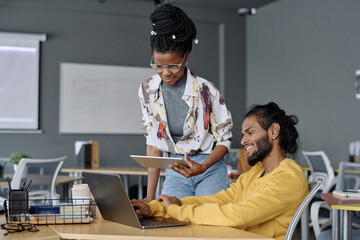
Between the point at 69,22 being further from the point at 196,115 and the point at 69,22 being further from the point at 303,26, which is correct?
the point at 196,115

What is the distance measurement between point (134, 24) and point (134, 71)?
70 cm

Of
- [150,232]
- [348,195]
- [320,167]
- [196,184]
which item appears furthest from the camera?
[320,167]

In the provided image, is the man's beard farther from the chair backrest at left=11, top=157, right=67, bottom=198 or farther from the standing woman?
the chair backrest at left=11, top=157, right=67, bottom=198

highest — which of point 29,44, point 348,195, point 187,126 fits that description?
point 29,44

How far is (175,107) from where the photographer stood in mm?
2416

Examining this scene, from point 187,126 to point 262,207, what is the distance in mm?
790

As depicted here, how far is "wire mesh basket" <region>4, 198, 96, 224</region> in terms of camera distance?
1.64 metres

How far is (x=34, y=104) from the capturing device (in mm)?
7078

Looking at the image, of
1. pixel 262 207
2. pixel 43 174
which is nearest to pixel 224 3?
pixel 43 174

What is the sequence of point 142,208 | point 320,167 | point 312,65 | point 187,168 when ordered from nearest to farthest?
point 142,208 → point 187,168 → point 320,167 → point 312,65

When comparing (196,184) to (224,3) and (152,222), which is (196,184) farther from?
(224,3)

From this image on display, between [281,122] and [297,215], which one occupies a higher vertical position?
[281,122]

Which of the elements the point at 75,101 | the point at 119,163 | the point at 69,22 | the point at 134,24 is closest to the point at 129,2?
the point at 134,24

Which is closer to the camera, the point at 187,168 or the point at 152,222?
the point at 152,222
